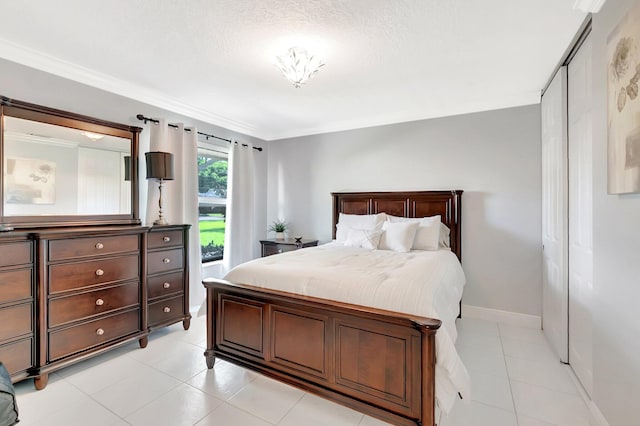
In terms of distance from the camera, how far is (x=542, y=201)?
3.08 meters

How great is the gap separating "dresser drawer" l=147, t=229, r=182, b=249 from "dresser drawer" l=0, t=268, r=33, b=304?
85 centimetres

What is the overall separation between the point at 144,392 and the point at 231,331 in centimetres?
66

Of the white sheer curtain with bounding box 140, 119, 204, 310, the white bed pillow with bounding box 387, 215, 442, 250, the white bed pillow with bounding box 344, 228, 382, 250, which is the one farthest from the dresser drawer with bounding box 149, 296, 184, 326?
the white bed pillow with bounding box 387, 215, 442, 250

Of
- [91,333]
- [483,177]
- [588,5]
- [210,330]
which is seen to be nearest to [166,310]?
[91,333]

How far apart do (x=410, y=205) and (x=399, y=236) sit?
70 cm

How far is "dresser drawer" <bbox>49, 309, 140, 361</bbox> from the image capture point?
215cm

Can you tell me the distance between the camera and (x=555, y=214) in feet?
8.47

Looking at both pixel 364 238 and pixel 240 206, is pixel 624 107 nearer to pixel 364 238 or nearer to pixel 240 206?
pixel 364 238

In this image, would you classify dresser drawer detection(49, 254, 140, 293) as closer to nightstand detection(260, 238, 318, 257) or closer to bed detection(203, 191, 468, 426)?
bed detection(203, 191, 468, 426)

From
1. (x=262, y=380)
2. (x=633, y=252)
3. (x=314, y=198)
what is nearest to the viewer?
(x=633, y=252)

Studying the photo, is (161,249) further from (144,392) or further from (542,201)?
(542,201)

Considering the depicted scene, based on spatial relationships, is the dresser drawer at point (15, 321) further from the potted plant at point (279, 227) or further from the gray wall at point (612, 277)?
the gray wall at point (612, 277)

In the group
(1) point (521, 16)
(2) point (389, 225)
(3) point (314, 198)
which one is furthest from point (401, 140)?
(1) point (521, 16)

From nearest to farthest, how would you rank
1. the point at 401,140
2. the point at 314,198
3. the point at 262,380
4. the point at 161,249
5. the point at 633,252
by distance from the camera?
the point at 633,252 < the point at 262,380 < the point at 161,249 < the point at 401,140 < the point at 314,198
